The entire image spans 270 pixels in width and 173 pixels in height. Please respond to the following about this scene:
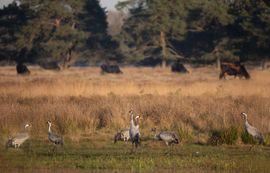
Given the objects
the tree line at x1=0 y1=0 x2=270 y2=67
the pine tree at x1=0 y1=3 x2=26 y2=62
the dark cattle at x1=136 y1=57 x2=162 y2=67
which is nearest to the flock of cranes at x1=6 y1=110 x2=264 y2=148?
the tree line at x1=0 y1=0 x2=270 y2=67

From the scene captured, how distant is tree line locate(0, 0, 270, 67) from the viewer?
5734cm

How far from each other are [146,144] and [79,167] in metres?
4.25

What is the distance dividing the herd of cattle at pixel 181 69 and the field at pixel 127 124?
1603 cm

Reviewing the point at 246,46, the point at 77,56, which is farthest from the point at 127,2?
the point at 246,46

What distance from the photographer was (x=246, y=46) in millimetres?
51031

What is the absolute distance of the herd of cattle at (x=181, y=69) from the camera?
49.0 m

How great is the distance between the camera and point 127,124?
2231 centimetres

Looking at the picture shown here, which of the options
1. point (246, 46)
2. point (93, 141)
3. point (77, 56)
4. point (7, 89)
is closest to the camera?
point (93, 141)

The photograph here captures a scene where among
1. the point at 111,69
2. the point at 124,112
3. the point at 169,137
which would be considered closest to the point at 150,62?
the point at 111,69

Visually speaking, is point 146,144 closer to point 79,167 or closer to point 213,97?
point 79,167

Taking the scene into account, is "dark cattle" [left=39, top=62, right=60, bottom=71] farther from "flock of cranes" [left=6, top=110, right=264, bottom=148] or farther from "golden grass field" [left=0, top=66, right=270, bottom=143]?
"flock of cranes" [left=6, top=110, right=264, bottom=148]

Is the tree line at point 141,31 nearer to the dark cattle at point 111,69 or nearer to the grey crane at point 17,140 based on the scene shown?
the dark cattle at point 111,69

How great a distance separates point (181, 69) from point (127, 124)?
42.9 metres

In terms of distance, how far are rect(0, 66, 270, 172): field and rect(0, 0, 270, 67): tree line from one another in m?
24.9
